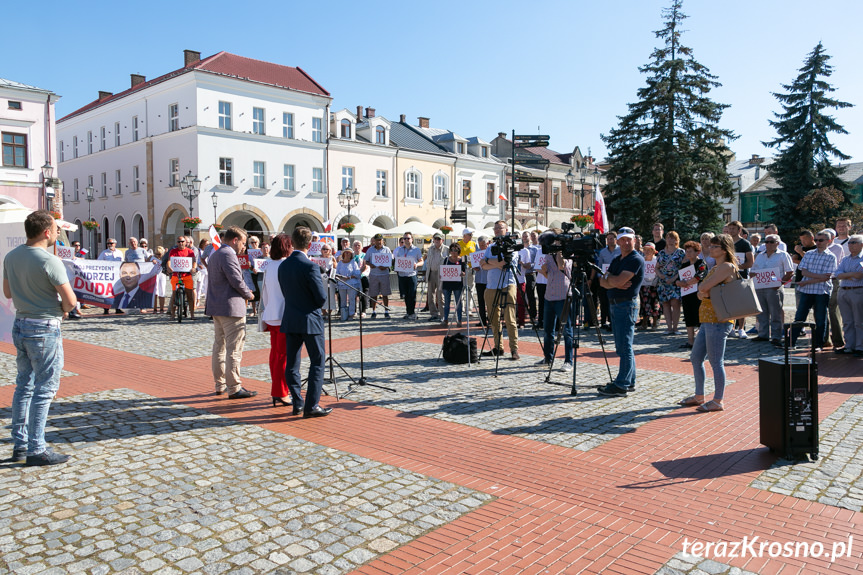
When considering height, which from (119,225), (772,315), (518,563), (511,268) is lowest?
(518,563)

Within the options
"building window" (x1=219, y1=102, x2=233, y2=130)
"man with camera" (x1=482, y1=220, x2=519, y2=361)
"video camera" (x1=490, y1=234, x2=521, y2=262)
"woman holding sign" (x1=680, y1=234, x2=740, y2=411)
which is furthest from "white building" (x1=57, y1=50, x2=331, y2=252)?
"woman holding sign" (x1=680, y1=234, x2=740, y2=411)

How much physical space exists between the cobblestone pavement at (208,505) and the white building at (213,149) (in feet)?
116

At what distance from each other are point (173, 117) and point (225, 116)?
11.3 feet

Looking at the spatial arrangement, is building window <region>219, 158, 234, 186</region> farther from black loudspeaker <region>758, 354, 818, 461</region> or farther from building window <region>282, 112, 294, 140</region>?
black loudspeaker <region>758, 354, 818, 461</region>

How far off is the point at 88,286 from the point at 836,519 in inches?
595

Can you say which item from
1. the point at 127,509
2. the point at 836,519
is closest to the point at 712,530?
the point at 836,519

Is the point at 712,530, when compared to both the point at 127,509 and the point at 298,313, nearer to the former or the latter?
the point at 127,509

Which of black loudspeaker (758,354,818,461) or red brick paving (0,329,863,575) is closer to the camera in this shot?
red brick paving (0,329,863,575)

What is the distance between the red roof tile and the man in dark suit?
3650cm

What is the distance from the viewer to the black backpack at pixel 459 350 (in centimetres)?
1007

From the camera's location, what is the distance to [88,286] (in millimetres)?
15008

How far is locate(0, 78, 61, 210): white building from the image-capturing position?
120ft

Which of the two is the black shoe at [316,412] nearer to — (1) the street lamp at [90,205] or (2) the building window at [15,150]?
(2) the building window at [15,150]

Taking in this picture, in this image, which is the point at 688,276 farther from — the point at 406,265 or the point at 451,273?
the point at 406,265
